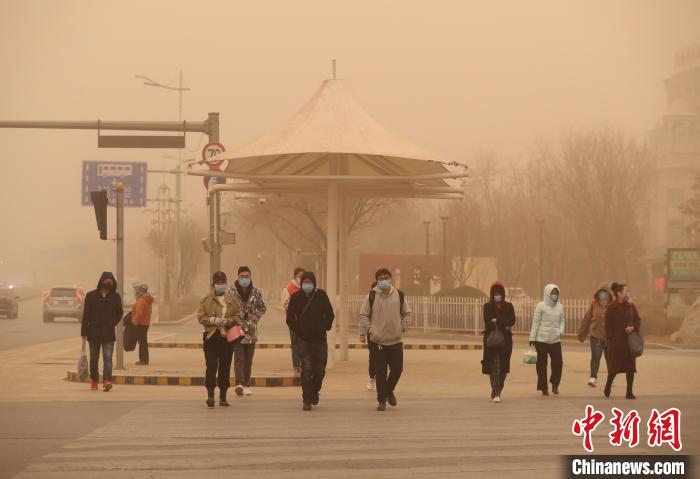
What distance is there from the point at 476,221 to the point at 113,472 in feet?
245

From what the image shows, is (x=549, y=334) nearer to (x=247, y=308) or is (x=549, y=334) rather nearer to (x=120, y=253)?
(x=247, y=308)

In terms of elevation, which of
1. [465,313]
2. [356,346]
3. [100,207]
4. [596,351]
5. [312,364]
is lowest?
[356,346]

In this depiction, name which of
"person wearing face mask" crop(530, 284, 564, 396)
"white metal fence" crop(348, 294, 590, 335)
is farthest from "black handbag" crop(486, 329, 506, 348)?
"white metal fence" crop(348, 294, 590, 335)

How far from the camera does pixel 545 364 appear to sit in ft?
62.6

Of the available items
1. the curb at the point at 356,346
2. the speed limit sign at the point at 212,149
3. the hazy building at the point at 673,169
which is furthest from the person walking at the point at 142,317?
the hazy building at the point at 673,169

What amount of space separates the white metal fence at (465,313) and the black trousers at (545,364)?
76.9ft

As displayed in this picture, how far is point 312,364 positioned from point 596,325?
622 centimetres

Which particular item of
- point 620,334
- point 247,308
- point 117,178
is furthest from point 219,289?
point 117,178

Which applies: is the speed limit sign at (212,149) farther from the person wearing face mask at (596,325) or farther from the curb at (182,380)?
the person wearing face mask at (596,325)

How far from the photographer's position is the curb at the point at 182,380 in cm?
2062

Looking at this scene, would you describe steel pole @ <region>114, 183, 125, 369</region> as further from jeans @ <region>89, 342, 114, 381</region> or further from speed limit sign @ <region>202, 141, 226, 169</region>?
speed limit sign @ <region>202, 141, 226, 169</region>

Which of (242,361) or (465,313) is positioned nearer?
(242,361)

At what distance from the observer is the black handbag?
18.0 meters

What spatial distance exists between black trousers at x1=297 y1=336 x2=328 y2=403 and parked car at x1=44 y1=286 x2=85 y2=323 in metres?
41.0
